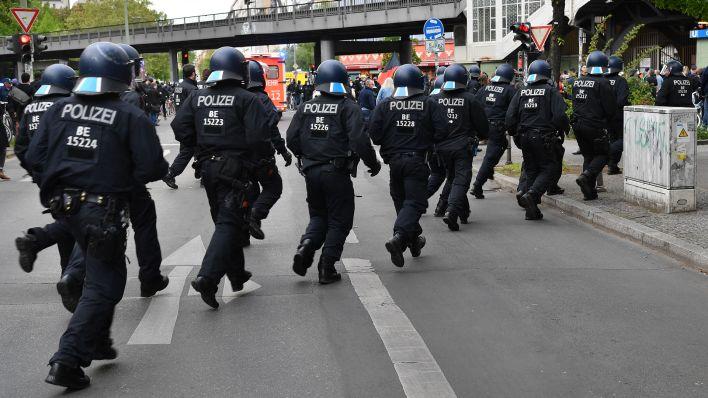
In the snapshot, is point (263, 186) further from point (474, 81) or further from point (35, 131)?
point (474, 81)

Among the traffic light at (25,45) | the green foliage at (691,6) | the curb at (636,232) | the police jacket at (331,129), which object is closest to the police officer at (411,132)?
the police jacket at (331,129)

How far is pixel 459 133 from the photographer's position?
1082 cm

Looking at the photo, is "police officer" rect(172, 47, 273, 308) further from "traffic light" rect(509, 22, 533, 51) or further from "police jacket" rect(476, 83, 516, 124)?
"traffic light" rect(509, 22, 533, 51)

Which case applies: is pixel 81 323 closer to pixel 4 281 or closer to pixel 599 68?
pixel 4 281

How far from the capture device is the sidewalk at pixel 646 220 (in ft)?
29.5

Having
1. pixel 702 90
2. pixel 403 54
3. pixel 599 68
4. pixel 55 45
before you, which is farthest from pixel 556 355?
pixel 55 45

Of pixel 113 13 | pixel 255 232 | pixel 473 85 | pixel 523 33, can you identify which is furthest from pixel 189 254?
pixel 113 13

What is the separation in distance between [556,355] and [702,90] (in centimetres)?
2054

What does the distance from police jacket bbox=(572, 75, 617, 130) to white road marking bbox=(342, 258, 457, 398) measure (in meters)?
5.37

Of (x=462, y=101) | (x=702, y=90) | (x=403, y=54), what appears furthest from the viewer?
(x=403, y=54)

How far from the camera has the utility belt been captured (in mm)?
5113

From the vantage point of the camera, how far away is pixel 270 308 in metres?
6.82

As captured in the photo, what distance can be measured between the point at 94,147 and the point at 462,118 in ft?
20.4

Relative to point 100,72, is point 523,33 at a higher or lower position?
higher
